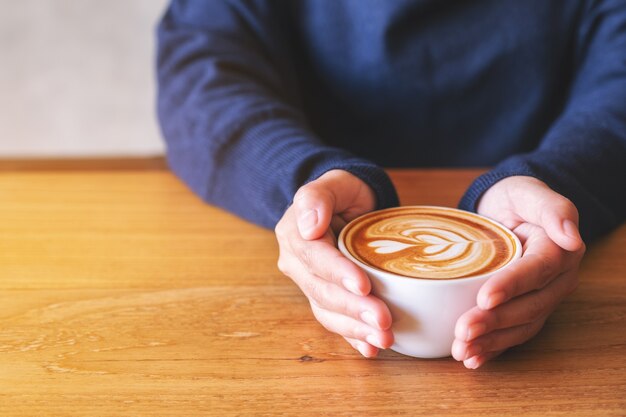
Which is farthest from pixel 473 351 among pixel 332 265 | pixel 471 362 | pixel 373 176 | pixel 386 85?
pixel 386 85

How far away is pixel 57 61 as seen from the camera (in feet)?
6.00

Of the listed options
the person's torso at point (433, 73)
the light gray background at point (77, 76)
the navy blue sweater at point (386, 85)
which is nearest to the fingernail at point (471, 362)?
the navy blue sweater at point (386, 85)

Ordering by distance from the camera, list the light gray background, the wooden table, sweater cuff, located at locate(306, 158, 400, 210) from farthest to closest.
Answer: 1. the light gray background
2. sweater cuff, located at locate(306, 158, 400, 210)
3. the wooden table

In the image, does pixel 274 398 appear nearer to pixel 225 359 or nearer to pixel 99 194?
pixel 225 359

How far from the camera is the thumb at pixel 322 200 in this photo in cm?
56

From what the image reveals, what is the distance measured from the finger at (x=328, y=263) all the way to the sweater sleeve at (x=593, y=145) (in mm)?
218

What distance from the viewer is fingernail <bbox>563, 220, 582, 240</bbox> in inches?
21.2

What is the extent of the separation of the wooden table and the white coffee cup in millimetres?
23

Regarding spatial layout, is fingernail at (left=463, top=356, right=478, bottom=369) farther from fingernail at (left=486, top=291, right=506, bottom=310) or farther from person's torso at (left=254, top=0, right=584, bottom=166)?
person's torso at (left=254, top=0, right=584, bottom=166)

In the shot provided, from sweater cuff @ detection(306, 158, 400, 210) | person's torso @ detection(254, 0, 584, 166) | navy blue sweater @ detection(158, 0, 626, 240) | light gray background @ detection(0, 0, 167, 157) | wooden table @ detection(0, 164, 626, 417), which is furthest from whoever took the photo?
light gray background @ detection(0, 0, 167, 157)

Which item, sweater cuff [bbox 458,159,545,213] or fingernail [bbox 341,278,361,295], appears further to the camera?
sweater cuff [bbox 458,159,545,213]

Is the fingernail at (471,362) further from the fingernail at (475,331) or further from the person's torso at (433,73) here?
the person's torso at (433,73)

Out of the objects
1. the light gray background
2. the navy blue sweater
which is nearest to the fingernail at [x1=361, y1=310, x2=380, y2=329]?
the navy blue sweater

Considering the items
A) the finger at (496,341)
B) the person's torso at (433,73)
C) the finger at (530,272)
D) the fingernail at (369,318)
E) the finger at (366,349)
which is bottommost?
the person's torso at (433,73)
